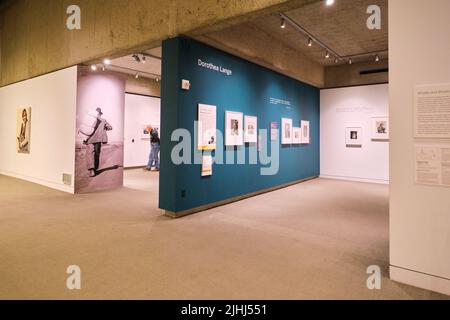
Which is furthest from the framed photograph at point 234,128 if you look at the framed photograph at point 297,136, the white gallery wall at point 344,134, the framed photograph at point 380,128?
the framed photograph at point 380,128

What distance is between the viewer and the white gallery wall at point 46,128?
7078 mm

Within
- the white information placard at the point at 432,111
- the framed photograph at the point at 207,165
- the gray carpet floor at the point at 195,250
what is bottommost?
the gray carpet floor at the point at 195,250

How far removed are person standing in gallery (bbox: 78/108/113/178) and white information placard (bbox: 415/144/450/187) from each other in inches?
263

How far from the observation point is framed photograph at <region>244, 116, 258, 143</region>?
21.8ft

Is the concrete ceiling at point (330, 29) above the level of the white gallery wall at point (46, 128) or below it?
above

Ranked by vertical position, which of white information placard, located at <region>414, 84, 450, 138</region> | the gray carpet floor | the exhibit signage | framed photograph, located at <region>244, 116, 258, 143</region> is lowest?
the gray carpet floor

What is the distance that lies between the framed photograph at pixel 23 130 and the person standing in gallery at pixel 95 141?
8.64 feet

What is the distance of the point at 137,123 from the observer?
1258 cm

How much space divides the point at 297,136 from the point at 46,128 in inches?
273

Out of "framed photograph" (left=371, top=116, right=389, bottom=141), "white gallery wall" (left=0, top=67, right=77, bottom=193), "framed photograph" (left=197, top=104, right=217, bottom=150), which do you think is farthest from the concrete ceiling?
"white gallery wall" (left=0, top=67, right=77, bottom=193)

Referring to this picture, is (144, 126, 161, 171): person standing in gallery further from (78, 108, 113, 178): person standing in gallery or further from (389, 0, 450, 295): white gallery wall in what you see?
(389, 0, 450, 295): white gallery wall

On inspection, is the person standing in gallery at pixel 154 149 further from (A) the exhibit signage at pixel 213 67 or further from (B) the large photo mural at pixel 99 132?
(A) the exhibit signage at pixel 213 67

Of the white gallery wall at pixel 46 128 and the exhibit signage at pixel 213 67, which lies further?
the white gallery wall at pixel 46 128

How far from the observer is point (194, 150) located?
207 inches
